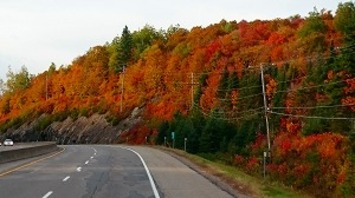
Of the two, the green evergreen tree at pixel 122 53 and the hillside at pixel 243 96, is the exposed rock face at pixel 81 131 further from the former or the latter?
the green evergreen tree at pixel 122 53

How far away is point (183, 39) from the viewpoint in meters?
142

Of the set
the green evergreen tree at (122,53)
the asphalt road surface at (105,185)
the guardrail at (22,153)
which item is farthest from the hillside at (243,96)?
the asphalt road surface at (105,185)

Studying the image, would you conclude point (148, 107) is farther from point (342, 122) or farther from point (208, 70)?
point (342, 122)

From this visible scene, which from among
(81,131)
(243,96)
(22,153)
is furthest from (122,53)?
(22,153)

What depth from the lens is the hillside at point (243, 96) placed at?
63094 mm

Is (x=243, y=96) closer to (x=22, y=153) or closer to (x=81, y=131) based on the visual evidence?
(x=81, y=131)

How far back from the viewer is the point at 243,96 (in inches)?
3455

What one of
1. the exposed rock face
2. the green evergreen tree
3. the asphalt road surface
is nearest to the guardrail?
the asphalt road surface

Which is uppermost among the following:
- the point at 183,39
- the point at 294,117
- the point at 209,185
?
the point at 183,39

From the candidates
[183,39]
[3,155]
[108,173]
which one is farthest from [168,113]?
[108,173]

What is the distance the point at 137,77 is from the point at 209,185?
11126 centimetres

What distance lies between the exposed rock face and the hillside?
971 millimetres

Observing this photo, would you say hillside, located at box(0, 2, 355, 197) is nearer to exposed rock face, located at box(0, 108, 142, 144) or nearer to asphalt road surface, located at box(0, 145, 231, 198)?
exposed rock face, located at box(0, 108, 142, 144)

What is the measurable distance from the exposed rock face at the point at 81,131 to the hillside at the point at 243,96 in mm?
971
